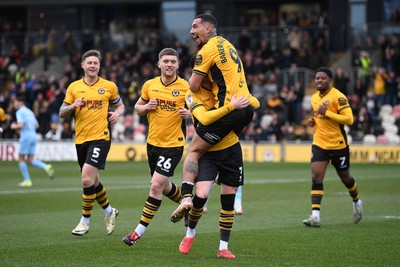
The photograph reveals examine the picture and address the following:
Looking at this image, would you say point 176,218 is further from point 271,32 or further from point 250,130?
point 271,32

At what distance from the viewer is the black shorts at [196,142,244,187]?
11.1 metres

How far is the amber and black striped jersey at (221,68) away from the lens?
35.1 ft

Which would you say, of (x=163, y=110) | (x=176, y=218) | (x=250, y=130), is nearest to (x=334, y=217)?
(x=163, y=110)

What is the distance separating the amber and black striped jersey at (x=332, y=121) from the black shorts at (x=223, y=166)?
4.59 m

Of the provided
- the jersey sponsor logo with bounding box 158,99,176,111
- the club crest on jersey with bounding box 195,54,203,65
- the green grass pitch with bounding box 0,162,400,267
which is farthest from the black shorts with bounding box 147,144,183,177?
the club crest on jersey with bounding box 195,54,203,65

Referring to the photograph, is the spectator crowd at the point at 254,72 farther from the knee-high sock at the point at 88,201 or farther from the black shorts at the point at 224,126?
the black shorts at the point at 224,126

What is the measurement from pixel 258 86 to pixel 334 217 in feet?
75.9

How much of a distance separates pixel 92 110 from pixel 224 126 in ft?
12.2

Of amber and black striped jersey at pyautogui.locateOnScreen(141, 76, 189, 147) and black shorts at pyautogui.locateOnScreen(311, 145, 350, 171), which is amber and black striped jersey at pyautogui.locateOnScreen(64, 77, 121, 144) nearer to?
amber and black striped jersey at pyautogui.locateOnScreen(141, 76, 189, 147)

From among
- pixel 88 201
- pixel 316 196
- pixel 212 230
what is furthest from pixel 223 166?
pixel 316 196

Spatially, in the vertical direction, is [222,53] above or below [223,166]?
above

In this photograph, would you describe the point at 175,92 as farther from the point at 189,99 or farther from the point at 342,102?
the point at 342,102

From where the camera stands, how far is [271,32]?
42344 mm

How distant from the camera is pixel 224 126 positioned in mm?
10844
